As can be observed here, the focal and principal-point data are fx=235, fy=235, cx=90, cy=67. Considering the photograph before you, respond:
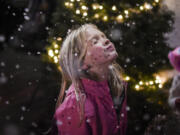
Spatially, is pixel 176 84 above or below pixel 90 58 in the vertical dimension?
below

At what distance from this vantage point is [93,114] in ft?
4.16

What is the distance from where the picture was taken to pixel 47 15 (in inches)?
54.1

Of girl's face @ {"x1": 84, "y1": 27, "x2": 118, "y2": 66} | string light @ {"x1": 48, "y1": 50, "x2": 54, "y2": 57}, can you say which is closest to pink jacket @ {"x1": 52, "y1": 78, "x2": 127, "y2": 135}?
girl's face @ {"x1": 84, "y1": 27, "x2": 118, "y2": 66}

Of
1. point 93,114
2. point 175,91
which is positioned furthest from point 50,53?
point 175,91

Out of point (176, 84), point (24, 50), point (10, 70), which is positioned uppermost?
point (24, 50)

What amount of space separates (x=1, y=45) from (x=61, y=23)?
42 cm

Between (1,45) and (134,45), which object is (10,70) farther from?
(134,45)

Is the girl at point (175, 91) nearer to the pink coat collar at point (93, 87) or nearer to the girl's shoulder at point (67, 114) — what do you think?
the pink coat collar at point (93, 87)

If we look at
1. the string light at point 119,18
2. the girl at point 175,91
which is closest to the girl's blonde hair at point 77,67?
A: the string light at point 119,18

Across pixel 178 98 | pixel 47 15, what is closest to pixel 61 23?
pixel 47 15

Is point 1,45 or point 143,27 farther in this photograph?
point 1,45

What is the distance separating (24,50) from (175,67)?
87 centimetres

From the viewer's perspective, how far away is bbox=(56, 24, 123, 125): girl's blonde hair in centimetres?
128

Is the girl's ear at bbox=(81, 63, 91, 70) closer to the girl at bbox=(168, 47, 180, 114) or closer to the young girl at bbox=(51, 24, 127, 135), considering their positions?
the young girl at bbox=(51, 24, 127, 135)
